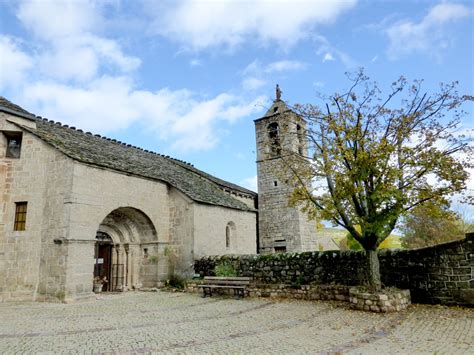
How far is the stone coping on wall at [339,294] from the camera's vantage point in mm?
8680

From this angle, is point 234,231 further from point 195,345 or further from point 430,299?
point 195,345

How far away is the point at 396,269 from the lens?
1033cm

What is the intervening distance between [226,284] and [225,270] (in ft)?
3.74

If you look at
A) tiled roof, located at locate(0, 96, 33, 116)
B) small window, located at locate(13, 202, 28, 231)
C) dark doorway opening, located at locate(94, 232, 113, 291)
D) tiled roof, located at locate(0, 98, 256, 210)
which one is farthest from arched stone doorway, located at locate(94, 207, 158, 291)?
tiled roof, located at locate(0, 96, 33, 116)

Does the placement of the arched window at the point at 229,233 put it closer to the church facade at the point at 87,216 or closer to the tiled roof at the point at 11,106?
the church facade at the point at 87,216

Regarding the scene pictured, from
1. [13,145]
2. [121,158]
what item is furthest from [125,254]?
[13,145]

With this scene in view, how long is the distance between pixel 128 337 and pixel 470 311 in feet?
28.3

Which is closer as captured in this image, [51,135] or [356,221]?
[356,221]

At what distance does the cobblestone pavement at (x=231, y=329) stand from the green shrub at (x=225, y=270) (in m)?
2.96

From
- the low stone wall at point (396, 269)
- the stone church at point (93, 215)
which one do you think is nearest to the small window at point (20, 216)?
the stone church at point (93, 215)

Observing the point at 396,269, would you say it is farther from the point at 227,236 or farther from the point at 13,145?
the point at 13,145

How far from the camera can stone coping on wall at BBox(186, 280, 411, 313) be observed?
→ 8680mm

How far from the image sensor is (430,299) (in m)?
9.52

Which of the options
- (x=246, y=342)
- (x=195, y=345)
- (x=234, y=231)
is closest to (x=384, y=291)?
(x=246, y=342)
